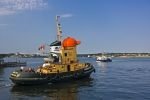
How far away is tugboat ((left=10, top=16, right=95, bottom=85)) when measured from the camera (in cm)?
5353

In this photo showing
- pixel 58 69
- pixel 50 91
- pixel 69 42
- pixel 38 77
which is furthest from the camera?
pixel 69 42

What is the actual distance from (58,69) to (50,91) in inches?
401

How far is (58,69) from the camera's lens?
5934 cm

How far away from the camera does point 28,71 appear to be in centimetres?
5394

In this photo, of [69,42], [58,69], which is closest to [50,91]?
[58,69]

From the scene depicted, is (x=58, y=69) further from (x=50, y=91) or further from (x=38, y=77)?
(x=50, y=91)

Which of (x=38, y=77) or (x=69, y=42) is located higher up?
(x=69, y=42)

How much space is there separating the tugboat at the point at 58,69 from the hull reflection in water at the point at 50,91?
1195mm

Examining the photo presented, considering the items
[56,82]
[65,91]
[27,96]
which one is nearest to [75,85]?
[56,82]

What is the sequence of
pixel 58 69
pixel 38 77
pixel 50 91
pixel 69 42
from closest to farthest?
1. pixel 50 91
2. pixel 38 77
3. pixel 58 69
4. pixel 69 42

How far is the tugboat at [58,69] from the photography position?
176 ft

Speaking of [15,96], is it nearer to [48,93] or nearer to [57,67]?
[48,93]

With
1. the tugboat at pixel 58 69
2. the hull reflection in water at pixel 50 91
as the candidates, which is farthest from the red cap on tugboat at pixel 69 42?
the hull reflection in water at pixel 50 91

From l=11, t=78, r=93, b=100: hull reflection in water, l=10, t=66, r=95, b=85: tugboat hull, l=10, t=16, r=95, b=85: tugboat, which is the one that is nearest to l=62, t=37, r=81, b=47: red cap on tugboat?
l=10, t=16, r=95, b=85: tugboat
